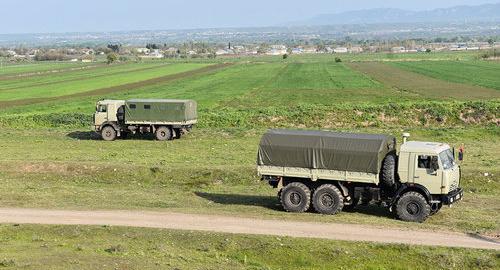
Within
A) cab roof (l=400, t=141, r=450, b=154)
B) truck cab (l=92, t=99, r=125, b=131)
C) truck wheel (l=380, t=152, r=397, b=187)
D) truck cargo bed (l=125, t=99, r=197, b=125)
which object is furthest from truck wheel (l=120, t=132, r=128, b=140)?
cab roof (l=400, t=141, r=450, b=154)

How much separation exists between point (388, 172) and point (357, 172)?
4.03 ft

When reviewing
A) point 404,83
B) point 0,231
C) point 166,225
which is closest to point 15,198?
point 0,231

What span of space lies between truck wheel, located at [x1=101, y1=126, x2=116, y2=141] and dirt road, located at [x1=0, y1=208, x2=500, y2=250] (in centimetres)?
2158

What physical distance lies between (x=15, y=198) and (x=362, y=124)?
121 ft

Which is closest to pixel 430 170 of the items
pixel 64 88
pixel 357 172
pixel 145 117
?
pixel 357 172

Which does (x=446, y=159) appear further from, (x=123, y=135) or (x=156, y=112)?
(x=123, y=135)

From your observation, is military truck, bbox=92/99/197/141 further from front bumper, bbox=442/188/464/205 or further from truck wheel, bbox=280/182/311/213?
front bumper, bbox=442/188/464/205

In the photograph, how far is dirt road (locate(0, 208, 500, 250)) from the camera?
2133 centimetres

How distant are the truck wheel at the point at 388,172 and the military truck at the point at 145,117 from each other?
24945 millimetres

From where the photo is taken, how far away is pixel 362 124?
5756cm

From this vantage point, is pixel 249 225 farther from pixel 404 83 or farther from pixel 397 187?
pixel 404 83

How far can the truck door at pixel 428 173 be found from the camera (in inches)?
926

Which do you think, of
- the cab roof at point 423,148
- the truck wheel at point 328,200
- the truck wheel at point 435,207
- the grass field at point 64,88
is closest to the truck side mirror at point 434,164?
the cab roof at point 423,148

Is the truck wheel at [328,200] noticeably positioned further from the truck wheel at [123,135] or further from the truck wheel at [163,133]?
the truck wheel at [123,135]
